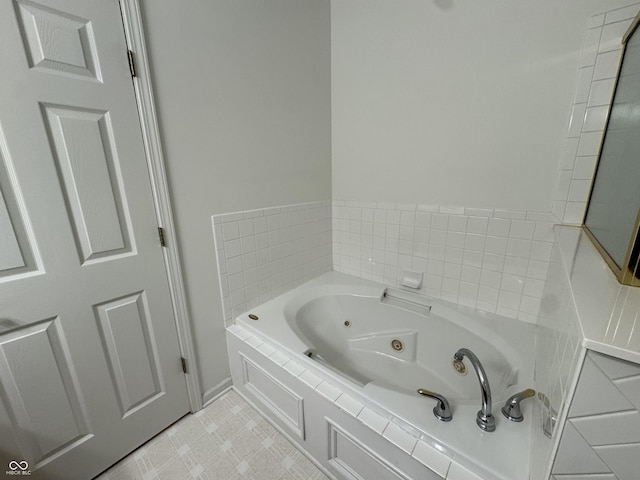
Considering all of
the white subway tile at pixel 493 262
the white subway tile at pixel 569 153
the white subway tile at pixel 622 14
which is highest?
the white subway tile at pixel 622 14

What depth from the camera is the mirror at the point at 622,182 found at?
63 cm

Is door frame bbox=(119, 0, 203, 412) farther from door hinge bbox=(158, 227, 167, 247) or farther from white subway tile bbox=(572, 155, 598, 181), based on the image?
white subway tile bbox=(572, 155, 598, 181)

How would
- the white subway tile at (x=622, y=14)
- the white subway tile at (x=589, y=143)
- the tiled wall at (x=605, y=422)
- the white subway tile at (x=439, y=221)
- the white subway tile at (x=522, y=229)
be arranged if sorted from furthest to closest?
the white subway tile at (x=439, y=221) < the white subway tile at (x=522, y=229) < the white subway tile at (x=589, y=143) < the white subway tile at (x=622, y=14) < the tiled wall at (x=605, y=422)

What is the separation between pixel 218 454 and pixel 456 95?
88.4 inches

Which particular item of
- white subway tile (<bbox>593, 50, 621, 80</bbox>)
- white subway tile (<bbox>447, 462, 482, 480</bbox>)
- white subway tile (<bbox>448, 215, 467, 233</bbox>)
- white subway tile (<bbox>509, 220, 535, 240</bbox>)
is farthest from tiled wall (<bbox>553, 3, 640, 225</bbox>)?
white subway tile (<bbox>447, 462, 482, 480</bbox>)

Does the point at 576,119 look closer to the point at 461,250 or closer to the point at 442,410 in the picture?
the point at 461,250

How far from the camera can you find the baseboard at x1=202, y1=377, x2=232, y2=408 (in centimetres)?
148

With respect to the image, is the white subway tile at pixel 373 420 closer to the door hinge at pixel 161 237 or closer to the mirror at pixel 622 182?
the mirror at pixel 622 182

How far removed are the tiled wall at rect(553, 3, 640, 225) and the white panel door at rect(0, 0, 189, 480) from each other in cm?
191

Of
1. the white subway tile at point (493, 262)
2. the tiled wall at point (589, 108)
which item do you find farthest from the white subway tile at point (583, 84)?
the white subway tile at point (493, 262)

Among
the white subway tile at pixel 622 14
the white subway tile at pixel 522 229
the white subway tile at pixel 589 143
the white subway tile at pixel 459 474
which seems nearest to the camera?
the white subway tile at pixel 459 474

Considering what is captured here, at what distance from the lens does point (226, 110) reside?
1306 mm

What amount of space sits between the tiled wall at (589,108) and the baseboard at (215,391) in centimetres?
207

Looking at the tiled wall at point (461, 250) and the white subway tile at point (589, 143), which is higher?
the white subway tile at point (589, 143)
